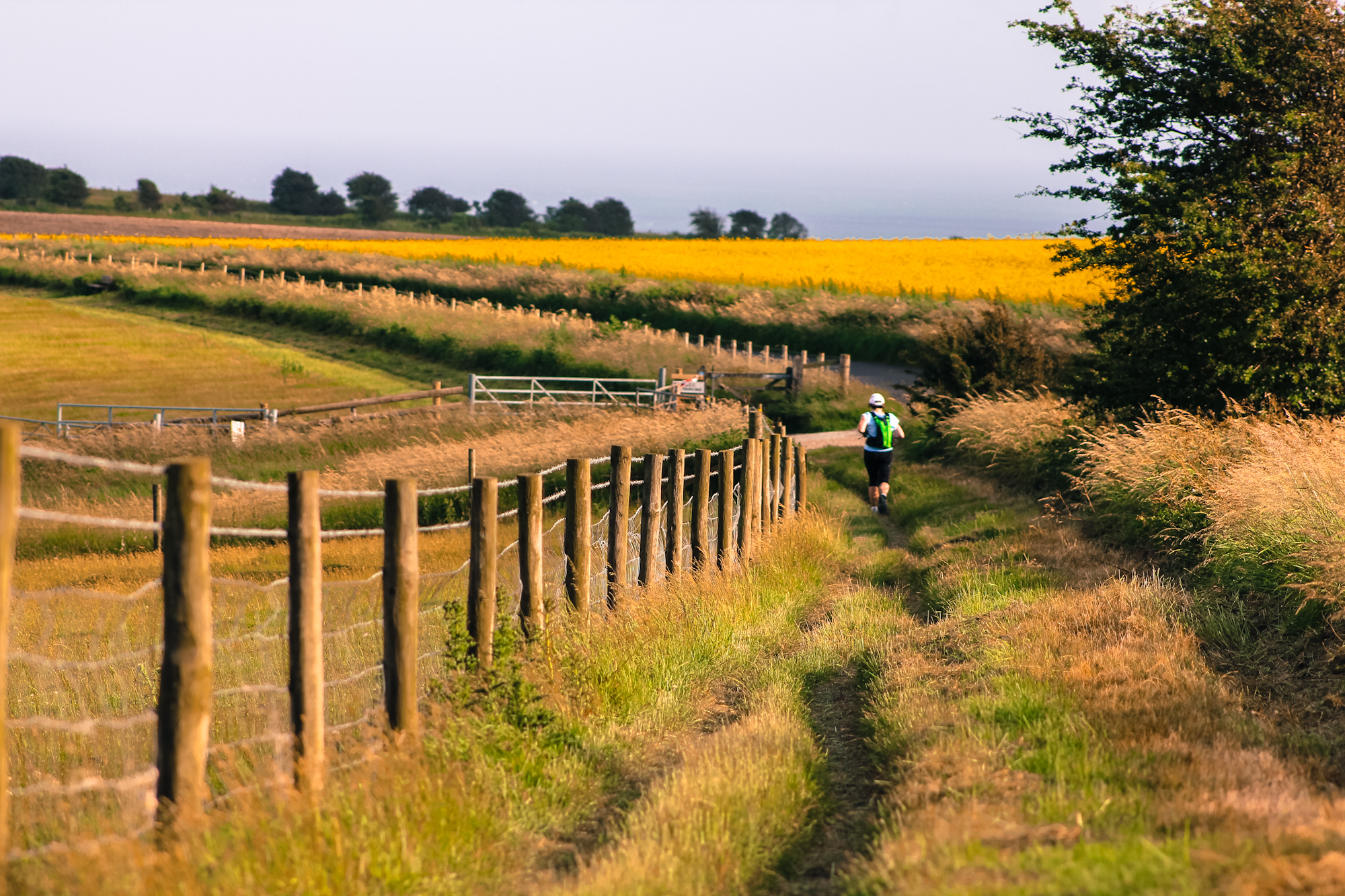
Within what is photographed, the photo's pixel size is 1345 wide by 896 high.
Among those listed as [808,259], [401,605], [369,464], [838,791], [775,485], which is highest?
[808,259]

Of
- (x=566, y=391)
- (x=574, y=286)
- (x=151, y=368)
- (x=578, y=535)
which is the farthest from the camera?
(x=574, y=286)

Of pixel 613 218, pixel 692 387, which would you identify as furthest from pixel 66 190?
pixel 692 387

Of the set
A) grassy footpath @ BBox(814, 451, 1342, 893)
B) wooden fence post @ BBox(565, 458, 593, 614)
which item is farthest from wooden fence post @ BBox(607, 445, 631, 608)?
grassy footpath @ BBox(814, 451, 1342, 893)

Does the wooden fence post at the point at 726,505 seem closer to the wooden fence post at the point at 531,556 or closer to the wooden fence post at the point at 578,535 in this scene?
the wooden fence post at the point at 578,535

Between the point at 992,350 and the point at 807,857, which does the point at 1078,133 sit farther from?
the point at 807,857

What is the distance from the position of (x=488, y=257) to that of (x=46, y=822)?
2316 inches

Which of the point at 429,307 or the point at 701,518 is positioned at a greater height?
the point at 429,307

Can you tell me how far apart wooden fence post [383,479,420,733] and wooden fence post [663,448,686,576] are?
13.6 ft

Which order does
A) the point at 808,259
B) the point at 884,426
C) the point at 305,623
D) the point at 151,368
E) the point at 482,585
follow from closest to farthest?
the point at 305,623
the point at 482,585
the point at 884,426
the point at 151,368
the point at 808,259

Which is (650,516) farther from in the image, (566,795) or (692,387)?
(692,387)

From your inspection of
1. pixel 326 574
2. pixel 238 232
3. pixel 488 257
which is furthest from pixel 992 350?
pixel 238 232

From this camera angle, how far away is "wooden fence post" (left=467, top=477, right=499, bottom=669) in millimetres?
5645

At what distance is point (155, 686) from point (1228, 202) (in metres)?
12.9

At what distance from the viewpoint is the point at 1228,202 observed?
13.8 metres
